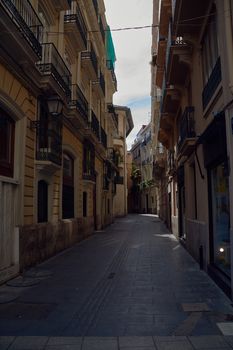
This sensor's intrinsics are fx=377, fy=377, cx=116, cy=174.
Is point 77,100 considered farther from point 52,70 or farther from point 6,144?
point 6,144

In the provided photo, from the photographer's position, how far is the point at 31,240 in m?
9.93

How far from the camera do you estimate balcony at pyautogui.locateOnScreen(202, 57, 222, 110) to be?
7.35 m

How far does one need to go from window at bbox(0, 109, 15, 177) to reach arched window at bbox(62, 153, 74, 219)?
18.4 feet

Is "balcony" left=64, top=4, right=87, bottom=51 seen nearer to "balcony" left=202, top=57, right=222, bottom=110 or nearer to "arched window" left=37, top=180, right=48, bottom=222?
"arched window" left=37, top=180, right=48, bottom=222

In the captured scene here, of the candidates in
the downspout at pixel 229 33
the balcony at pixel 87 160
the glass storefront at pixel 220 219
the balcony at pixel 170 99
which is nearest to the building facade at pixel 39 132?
the balcony at pixel 87 160

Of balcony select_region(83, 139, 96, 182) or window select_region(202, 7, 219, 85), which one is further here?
balcony select_region(83, 139, 96, 182)

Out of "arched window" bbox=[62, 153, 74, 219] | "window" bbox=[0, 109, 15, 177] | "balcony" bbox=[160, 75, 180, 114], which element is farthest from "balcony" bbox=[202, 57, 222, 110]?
"arched window" bbox=[62, 153, 74, 219]

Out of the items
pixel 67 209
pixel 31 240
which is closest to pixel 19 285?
pixel 31 240

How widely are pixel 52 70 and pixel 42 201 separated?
13.1ft

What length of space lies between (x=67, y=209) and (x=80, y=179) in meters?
2.42

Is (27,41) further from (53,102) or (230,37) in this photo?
(230,37)

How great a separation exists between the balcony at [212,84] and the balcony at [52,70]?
4371mm

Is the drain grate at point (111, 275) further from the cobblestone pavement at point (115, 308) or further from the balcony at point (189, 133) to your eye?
the balcony at point (189, 133)

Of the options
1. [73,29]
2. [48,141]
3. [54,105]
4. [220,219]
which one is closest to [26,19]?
[54,105]
